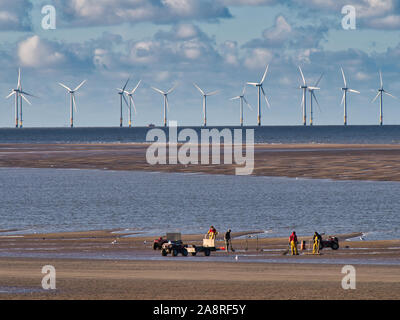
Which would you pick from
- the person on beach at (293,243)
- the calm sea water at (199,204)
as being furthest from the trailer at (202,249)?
the calm sea water at (199,204)

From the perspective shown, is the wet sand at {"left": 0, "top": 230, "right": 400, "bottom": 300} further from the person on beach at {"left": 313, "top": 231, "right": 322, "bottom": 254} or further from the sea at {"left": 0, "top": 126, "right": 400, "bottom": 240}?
the sea at {"left": 0, "top": 126, "right": 400, "bottom": 240}

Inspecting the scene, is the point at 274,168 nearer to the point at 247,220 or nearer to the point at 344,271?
the point at 247,220

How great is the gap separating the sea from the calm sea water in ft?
0.25

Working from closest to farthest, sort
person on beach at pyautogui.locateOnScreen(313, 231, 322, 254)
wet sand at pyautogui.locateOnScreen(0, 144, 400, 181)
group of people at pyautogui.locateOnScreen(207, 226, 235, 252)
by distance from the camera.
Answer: person on beach at pyautogui.locateOnScreen(313, 231, 322, 254) → group of people at pyautogui.locateOnScreen(207, 226, 235, 252) → wet sand at pyautogui.locateOnScreen(0, 144, 400, 181)

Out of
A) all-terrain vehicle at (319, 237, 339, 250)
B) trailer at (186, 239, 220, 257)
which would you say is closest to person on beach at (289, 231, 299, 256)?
all-terrain vehicle at (319, 237, 339, 250)

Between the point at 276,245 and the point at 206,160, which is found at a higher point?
the point at 206,160

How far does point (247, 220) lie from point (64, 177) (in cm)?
6016

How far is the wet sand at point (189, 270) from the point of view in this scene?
3161 cm

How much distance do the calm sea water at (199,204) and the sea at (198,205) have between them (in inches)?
3.0

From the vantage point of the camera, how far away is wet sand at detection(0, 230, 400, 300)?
104ft

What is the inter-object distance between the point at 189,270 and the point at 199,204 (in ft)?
129

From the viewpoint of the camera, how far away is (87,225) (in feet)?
205
